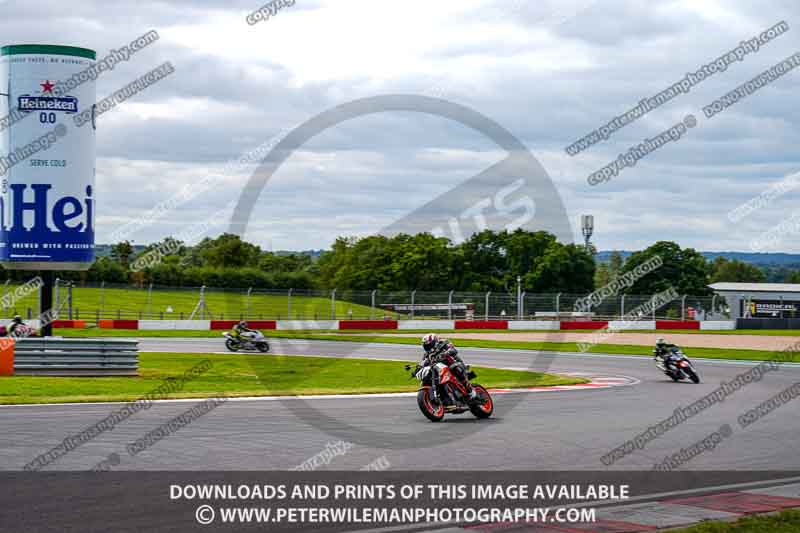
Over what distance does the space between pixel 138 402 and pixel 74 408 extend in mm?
1255

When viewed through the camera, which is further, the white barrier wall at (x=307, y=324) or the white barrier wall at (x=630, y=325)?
the white barrier wall at (x=630, y=325)

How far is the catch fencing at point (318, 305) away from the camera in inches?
1975

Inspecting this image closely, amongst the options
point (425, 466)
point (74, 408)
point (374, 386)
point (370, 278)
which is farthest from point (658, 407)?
point (370, 278)

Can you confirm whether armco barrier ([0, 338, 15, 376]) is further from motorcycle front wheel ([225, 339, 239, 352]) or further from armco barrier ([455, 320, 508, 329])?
armco barrier ([455, 320, 508, 329])

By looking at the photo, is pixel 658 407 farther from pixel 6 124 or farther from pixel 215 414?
pixel 6 124

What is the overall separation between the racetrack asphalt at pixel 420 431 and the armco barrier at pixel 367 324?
29.6 meters

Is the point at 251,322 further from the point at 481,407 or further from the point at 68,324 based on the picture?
the point at 481,407

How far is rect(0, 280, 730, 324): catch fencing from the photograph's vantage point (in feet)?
165

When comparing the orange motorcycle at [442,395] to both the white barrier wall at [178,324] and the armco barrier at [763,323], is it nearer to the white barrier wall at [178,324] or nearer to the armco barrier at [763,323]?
the white barrier wall at [178,324]

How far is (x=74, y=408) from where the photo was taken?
16.0m

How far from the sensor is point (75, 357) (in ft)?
72.4

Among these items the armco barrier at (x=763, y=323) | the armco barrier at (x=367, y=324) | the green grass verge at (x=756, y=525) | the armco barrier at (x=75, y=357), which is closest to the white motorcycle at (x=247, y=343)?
the armco barrier at (x=75, y=357)

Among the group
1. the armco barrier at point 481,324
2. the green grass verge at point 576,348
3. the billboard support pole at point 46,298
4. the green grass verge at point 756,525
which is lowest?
the green grass verge at point 576,348

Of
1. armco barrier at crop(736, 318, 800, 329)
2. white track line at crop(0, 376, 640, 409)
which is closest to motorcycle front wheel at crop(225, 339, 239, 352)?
white track line at crop(0, 376, 640, 409)
